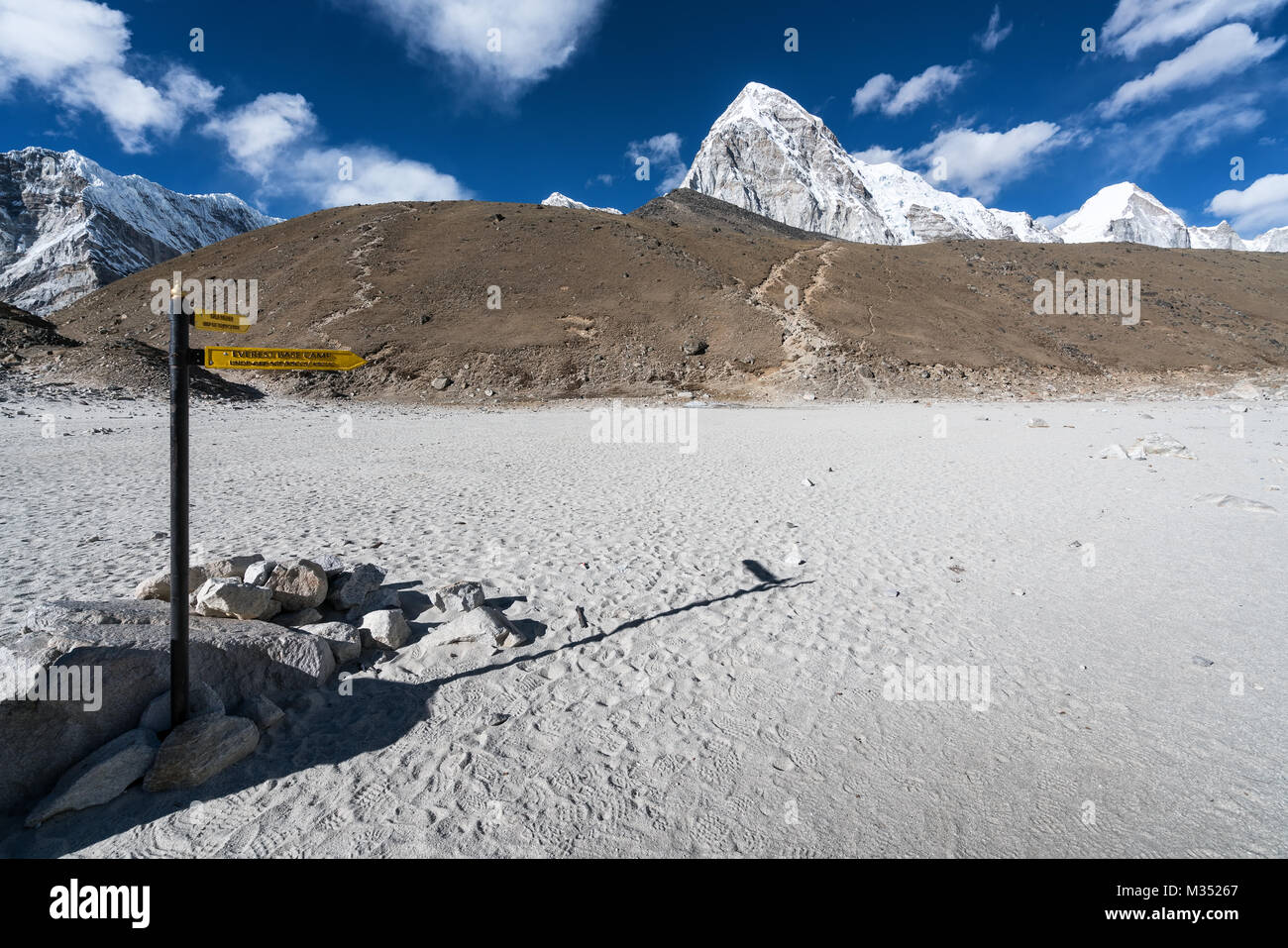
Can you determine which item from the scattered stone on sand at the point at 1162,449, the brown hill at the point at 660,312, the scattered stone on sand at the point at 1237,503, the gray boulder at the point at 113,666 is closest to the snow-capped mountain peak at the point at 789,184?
the brown hill at the point at 660,312

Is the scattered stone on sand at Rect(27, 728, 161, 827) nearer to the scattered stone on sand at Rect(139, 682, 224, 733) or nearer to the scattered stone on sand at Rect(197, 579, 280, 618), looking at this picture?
the scattered stone on sand at Rect(139, 682, 224, 733)

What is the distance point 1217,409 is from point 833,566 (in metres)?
35.4

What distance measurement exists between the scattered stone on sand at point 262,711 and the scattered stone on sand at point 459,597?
1919 mm

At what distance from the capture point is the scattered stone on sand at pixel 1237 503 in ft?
32.4

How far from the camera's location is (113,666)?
3451 mm

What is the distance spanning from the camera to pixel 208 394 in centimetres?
2733

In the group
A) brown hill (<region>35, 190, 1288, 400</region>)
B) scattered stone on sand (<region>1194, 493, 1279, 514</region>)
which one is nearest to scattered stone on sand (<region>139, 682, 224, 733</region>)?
scattered stone on sand (<region>1194, 493, 1279, 514</region>)

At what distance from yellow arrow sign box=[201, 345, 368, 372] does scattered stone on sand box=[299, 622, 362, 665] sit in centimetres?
239

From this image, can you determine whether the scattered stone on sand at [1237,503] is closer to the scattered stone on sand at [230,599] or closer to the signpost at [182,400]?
the signpost at [182,400]

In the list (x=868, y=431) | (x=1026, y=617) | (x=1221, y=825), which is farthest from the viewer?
(x=868, y=431)

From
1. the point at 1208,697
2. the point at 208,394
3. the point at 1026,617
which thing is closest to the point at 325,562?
the point at 1026,617

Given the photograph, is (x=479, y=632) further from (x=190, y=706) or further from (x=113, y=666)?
(x=113, y=666)

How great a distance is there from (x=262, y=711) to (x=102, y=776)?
80 cm
